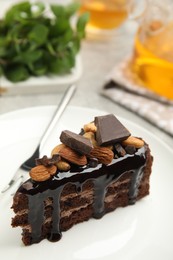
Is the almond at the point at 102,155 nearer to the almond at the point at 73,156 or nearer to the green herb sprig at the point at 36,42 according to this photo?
the almond at the point at 73,156

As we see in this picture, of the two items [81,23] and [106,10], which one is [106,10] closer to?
[106,10]

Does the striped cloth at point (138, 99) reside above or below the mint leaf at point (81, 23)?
below

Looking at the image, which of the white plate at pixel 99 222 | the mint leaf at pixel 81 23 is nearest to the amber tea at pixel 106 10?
the mint leaf at pixel 81 23

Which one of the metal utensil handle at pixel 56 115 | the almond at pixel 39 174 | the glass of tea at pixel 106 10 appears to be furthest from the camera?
the glass of tea at pixel 106 10

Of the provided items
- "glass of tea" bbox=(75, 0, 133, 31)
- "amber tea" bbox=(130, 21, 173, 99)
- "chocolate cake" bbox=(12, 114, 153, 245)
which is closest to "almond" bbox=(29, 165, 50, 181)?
"chocolate cake" bbox=(12, 114, 153, 245)

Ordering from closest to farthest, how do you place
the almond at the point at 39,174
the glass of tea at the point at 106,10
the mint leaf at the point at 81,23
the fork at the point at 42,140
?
1. the almond at the point at 39,174
2. the fork at the point at 42,140
3. the mint leaf at the point at 81,23
4. the glass of tea at the point at 106,10

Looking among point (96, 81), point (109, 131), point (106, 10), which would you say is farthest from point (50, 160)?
point (106, 10)
